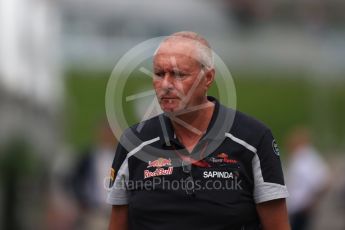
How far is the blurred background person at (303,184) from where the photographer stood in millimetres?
15203

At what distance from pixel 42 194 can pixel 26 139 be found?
290 centimetres

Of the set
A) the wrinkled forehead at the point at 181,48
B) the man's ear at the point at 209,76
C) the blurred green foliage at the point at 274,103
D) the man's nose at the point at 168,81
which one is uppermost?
the blurred green foliage at the point at 274,103

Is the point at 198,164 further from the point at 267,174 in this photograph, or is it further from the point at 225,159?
the point at 267,174

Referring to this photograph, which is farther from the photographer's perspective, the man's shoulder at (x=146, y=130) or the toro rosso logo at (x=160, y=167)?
the man's shoulder at (x=146, y=130)

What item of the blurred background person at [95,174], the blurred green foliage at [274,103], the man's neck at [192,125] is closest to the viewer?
the man's neck at [192,125]

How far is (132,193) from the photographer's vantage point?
569cm

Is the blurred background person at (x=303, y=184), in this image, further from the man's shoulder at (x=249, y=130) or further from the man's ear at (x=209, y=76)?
the man's ear at (x=209, y=76)

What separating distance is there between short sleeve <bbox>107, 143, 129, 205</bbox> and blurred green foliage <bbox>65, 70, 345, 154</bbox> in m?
23.6

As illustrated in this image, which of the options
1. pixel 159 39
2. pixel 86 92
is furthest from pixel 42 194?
pixel 86 92

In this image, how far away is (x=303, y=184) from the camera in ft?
50.4

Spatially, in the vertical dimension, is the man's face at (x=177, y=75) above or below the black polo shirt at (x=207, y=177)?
above

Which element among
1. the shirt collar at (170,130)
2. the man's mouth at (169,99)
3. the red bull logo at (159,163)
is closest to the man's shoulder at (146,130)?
the shirt collar at (170,130)

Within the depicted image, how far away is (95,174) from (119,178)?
8.22m

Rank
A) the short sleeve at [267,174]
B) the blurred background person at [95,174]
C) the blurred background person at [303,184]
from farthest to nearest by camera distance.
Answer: the blurred background person at [303,184]
the blurred background person at [95,174]
the short sleeve at [267,174]
